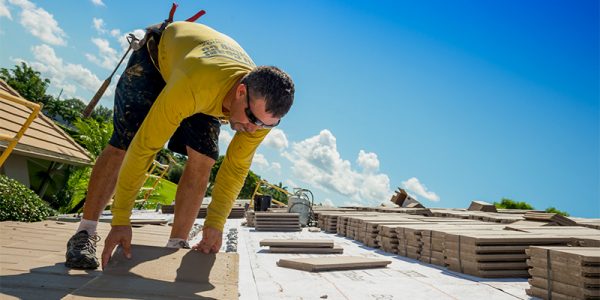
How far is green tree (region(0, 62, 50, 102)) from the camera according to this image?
45.9m

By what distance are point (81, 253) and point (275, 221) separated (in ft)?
15.9

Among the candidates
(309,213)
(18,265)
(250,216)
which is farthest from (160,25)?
(309,213)

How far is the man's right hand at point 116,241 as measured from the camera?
2.46 meters

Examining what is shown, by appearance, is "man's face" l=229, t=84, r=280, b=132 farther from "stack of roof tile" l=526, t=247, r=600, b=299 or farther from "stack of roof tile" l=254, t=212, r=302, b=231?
"stack of roof tile" l=254, t=212, r=302, b=231

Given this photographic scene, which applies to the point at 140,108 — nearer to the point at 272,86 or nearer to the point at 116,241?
the point at 116,241

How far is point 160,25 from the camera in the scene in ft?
11.0

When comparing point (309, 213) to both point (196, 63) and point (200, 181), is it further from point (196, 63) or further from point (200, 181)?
point (196, 63)

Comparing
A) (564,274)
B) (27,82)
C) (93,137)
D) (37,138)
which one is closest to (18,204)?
(564,274)

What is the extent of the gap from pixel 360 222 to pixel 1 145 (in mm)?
7861

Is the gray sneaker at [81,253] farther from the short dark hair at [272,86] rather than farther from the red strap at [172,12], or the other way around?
the red strap at [172,12]

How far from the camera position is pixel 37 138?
34.9ft

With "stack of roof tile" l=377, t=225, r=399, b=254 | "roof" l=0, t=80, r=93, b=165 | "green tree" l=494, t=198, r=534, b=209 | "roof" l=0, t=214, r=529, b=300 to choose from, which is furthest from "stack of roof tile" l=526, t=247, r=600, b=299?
"green tree" l=494, t=198, r=534, b=209

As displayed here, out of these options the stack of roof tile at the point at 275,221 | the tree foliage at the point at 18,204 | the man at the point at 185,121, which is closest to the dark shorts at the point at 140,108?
the man at the point at 185,121

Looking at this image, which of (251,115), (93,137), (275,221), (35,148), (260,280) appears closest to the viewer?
(251,115)
